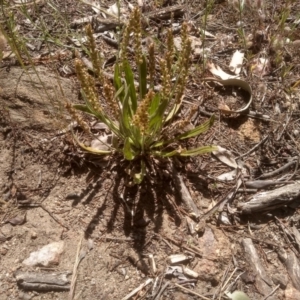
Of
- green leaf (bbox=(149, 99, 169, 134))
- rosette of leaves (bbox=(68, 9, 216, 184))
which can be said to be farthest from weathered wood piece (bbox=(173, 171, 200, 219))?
green leaf (bbox=(149, 99, 169, 134))

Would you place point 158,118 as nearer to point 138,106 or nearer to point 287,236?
point 138,106

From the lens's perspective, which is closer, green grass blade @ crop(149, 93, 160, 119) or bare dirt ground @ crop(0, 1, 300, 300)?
bare dirt ground @ crop(0, 1, 300, 300)

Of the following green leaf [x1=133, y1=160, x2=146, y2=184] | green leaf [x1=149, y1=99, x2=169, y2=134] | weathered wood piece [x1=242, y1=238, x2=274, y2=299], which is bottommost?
weathered wood piece [x1=242, y1=238, x2=274, y2=299]

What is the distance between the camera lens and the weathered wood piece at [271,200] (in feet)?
6.02

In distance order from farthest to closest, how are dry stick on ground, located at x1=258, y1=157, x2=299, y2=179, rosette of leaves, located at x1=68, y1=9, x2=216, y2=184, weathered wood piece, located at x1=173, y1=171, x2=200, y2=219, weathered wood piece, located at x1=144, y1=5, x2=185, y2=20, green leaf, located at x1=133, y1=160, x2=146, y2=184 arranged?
weathered wood piece, located at x1=144, y1=5, x2=185, y2=20
dry stick on ground, located at x1=258, y1=157, x2=299, y2=179
weathered wood piece, located at x1=173, y1=171, x2=200, y2=219
green leaf, located at x1=133, y1=160, x2=146, y2=184
rosette of leaves, located at x1=68, y1=9, x2=216, y2=184

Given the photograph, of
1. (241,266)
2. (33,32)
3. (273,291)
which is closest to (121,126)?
(241,266)

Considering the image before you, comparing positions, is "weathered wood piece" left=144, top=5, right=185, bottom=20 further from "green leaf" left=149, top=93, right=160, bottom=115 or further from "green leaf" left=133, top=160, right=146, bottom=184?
"green leaf" left=133, top=160, right=146, bottom=184

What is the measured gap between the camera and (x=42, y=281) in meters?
1.65

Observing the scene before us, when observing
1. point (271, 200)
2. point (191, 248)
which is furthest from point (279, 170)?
point (191, 248)

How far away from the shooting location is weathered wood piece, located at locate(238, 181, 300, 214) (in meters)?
1.83

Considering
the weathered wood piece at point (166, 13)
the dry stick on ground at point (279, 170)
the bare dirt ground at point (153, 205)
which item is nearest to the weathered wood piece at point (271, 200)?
the bare dirt ground at point (153, 205)

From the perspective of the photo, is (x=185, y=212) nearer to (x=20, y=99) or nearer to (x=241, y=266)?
(x=241, y=266)

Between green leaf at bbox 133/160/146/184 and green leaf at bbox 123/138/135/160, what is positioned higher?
green leaf at bbox 123/138/135/160

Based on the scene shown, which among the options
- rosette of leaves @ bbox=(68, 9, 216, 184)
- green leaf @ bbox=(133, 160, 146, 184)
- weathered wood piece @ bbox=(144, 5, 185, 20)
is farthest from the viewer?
weathered wood piece @ bbox=(144, 5, 185, 20)
